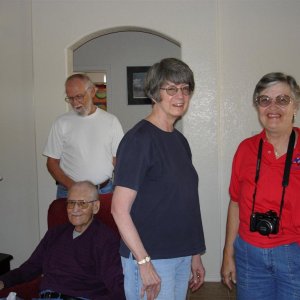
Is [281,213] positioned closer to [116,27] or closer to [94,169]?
[94,169]

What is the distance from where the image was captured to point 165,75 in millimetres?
1398

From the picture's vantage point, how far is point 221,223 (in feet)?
11.1

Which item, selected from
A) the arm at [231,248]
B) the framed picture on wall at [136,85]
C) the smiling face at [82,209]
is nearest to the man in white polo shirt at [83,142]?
the smiling face at [82,209]

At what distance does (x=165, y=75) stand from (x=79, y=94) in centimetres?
145

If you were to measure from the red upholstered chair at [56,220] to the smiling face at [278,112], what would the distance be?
106cm

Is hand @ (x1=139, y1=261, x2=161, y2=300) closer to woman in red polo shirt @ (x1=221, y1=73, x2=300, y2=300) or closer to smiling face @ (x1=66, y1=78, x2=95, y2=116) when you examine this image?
woman in red polo shirt @ (x1=221, y1=73, x2=300, y2=300)

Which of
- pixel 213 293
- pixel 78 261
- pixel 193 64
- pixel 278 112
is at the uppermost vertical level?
pixel 193 64

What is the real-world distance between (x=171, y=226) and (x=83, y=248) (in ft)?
2.63

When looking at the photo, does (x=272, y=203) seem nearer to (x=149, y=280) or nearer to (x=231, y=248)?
(x=231, y=248)

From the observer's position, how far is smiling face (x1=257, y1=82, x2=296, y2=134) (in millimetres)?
1525

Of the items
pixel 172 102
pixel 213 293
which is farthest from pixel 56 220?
pixel 213 293

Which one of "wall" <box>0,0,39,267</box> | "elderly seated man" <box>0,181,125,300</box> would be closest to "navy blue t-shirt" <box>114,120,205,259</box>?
"elderly seated man" <box>0,181,125,300</box>

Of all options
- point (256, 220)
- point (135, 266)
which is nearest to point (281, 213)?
point (256, 220)

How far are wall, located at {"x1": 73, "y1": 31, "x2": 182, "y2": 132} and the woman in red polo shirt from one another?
3.81 meters
